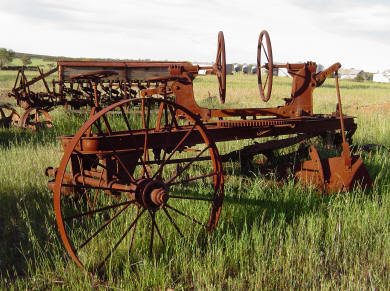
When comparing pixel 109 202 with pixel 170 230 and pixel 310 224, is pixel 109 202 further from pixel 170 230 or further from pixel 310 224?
pixel 310 224

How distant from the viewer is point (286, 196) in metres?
4.10

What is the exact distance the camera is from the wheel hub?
116 inches

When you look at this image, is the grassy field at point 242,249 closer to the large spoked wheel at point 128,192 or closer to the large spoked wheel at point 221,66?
the large spoked wheel at point 128,192

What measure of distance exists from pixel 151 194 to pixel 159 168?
0.21m

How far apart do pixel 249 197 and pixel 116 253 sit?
1.59m

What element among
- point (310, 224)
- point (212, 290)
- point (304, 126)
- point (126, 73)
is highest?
point (126, 73)

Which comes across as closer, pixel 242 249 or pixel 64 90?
pixel 242 249

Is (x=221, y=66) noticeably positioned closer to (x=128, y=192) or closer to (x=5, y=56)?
(x=128, y=192)

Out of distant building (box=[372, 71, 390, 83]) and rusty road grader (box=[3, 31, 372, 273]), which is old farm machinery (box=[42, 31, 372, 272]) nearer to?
rusty road grader (box=[3, 31, 372, 273])

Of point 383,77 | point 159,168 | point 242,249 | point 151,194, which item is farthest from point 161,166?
point 383,77

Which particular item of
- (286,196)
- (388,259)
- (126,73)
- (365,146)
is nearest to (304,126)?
(286,196)

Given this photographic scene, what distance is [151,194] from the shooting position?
9.77 ft

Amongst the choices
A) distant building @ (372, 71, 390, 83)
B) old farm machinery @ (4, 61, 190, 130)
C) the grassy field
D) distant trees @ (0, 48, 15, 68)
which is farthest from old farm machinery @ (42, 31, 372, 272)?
distant building @ (372, 71, 390, 83)

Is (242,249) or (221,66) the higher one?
(221,66)
